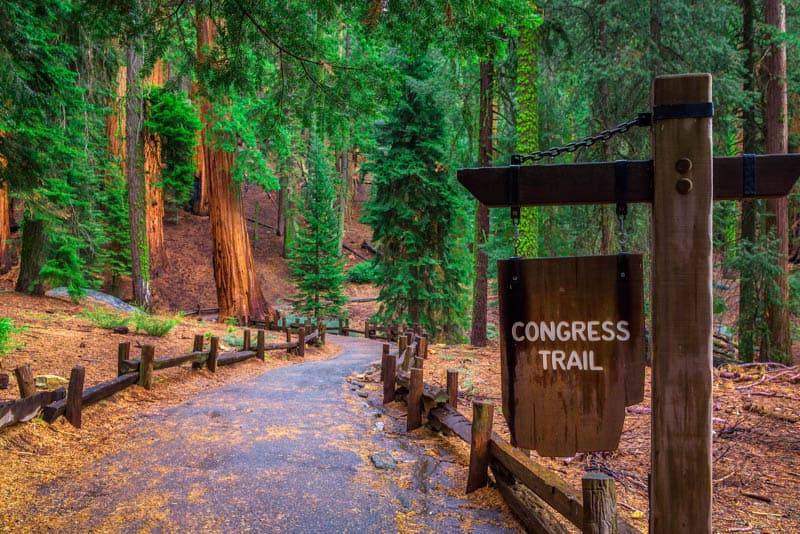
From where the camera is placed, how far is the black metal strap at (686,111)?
2.42 m

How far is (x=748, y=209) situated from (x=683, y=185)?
12322 mm

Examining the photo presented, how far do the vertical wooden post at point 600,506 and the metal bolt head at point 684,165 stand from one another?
1.67m

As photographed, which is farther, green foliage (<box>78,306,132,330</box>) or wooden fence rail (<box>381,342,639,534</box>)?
green foliage (<box>78,306,132,330</box>)

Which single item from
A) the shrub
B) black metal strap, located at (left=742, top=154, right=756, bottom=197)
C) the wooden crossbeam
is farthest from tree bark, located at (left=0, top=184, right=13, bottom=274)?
black metal strap, located at (left=742, top=154, right=756, bottom=197)

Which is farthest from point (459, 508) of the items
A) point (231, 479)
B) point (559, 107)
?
point (559, 107)

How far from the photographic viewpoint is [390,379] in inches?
326

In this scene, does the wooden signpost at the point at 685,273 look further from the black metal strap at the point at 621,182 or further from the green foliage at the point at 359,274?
the green foliage at the point at 359,274

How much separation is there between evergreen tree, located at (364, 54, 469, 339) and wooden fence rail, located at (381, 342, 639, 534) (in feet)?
37.1

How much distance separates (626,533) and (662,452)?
0.96 meters

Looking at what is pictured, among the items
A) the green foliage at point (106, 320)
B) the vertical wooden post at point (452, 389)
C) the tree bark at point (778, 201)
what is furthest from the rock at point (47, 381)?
the tree bark at point (778, 201)

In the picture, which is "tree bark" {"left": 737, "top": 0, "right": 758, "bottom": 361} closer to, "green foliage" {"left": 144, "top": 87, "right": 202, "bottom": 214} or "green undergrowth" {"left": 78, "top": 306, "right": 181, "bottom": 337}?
"green undergrowth" {"left": 78, "top": 306, "right": 181, "bottom": 337}

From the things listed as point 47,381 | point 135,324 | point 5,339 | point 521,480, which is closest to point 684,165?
point 521,480

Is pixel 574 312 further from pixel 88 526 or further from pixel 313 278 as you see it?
pixel 313 278

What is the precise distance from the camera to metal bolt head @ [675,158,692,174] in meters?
2.41
